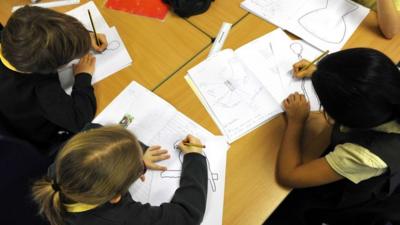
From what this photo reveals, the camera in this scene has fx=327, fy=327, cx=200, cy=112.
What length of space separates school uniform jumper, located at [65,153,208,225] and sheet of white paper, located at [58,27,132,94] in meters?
0.45

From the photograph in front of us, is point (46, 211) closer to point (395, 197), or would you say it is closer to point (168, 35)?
point (168, 35)

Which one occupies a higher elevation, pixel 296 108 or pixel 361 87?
pixel 361 87

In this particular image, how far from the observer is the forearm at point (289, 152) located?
3.14 feet

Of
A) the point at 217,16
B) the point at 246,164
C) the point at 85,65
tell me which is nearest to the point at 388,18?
the point at 217,16

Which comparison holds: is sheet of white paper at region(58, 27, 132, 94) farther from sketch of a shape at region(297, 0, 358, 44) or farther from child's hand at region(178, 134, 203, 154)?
sketch of a shape at region(297, 0, 358, 44)

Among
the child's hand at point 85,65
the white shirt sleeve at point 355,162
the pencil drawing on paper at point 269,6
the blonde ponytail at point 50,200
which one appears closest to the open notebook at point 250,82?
the pencil drawing on paper at point 269,6

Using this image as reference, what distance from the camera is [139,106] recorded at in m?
1.10

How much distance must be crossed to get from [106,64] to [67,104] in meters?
0.21

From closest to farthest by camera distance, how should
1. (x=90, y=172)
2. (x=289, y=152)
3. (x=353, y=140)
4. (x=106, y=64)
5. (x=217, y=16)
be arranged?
(x=90, y=172), (x=353, y=140), (x=289, y=152), (x=106, y=64), (x=217, y=16)

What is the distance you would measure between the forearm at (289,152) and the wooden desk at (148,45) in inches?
18.2

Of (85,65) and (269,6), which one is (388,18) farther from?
(85,65)

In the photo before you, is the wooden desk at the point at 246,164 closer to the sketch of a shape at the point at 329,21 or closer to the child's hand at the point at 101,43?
the child's hand at the point at 101,43

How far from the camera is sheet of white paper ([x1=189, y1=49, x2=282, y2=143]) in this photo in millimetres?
1067

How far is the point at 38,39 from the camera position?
100 cm
